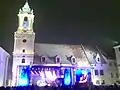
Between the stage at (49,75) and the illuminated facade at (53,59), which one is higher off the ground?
the illuminated facade at (53,59)

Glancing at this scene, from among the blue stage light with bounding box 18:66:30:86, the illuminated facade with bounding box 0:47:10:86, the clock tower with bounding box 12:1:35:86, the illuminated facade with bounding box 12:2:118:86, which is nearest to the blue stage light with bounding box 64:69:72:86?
the illuminated facade with bounding box 12:2:118:86

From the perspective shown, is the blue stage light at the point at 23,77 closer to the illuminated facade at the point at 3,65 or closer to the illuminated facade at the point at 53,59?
the illuminated facade at the point at 53,59

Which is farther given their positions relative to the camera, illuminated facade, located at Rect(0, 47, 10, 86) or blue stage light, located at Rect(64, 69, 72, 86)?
blue stage light, located at Rect(64, 69, 72, 86)

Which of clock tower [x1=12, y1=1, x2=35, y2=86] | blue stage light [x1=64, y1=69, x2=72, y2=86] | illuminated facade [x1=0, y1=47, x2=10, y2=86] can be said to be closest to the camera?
illuminated facade [x1=0, y1=47, x2=10, y2=86]

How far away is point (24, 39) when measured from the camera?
9617 mm

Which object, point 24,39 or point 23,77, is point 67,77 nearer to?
point 23,77

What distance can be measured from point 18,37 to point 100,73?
418 cm

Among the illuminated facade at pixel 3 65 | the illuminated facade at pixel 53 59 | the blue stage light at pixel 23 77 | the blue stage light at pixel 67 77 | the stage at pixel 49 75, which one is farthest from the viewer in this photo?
the illuminated facade at pixel 53 59

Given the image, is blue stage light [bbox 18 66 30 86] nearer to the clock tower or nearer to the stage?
the stage

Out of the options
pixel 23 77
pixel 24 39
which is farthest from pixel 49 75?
pixel 24 39

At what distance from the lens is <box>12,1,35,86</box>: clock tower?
904 centimetres

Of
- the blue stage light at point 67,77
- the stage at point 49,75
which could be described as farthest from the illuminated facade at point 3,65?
the blue stage light at point 67,77

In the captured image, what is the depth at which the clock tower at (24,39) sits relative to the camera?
29.7 feet

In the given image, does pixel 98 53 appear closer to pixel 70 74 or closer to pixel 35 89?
pixel 70 74
